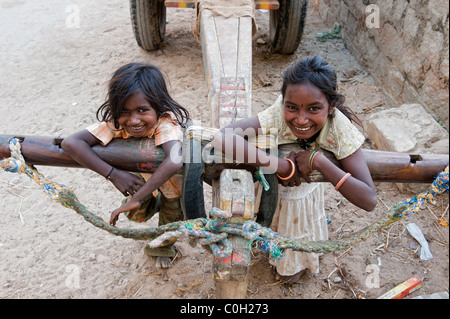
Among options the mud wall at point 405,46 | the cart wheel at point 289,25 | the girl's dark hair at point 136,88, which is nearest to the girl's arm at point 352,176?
the girl's dark hair at point 136,88

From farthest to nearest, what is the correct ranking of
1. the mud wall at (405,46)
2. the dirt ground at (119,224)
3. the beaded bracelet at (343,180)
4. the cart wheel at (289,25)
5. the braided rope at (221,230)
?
1. the cart wheel at (289,25)
2. the mud wall at (405,46)
3. the dirt ground at (119,224)
4. the beaded bracelet at (343,180)
5. the braided rope at (221,230)

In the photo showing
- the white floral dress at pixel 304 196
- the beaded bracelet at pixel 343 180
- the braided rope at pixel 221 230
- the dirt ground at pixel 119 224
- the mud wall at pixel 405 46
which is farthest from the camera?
the mud wall at pixel 405 46

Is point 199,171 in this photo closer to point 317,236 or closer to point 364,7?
point 317,236

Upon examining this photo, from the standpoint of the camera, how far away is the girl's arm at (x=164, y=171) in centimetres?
154

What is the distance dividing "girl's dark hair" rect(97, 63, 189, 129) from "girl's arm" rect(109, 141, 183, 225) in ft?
0.84

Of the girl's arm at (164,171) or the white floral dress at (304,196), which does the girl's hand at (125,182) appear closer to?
the girl's arm at (164,171)

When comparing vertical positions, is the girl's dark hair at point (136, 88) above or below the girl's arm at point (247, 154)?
above

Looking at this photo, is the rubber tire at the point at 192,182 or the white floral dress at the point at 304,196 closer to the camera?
the rubber tire at the point at 192,182

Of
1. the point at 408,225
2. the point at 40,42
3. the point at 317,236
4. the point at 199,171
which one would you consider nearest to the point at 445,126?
the point at 408,225

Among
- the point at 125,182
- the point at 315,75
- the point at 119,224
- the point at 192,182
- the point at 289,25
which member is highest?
the point at 315,75

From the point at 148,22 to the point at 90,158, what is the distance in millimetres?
3094

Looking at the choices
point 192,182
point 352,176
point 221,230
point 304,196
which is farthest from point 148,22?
point 221,230

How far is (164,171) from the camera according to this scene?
1541 millimetres

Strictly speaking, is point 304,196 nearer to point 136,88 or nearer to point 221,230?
point 221,230
